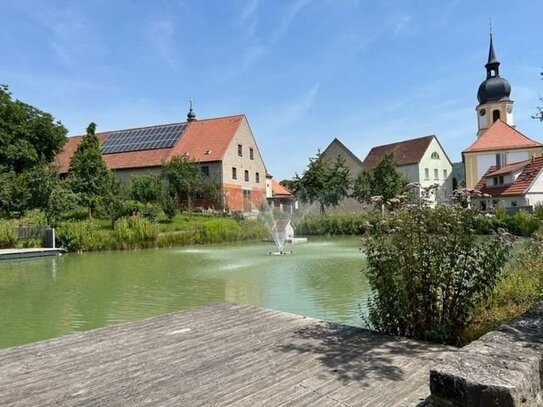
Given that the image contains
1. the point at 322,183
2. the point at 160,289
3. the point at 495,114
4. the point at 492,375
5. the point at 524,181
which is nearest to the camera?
the point at 492,375

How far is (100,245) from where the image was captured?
2370cm

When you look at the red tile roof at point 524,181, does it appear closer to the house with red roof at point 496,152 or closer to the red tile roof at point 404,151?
the house with red roof at point 496,152

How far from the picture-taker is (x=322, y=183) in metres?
39.7

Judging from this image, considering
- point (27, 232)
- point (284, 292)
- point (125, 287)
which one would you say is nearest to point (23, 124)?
point (27, 232)

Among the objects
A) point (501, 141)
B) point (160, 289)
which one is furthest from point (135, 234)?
point (501, 141)

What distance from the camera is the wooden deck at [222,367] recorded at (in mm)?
3562

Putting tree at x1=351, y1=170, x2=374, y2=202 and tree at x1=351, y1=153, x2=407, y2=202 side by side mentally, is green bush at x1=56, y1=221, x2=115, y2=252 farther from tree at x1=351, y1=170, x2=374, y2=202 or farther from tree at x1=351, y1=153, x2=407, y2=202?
tree at x1=351, y1=170, x2=374, y2=202

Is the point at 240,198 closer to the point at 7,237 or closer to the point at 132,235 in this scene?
the point at 132,235

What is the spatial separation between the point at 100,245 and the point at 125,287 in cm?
1275

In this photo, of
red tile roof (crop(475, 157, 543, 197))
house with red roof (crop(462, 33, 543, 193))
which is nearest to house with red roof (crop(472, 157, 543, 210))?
red tile roof (crop(475, 157, 543, 197))

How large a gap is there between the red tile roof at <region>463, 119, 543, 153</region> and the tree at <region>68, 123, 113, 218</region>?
34808mm

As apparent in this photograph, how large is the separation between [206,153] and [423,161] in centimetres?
2543

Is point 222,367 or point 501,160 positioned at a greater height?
point 501,160

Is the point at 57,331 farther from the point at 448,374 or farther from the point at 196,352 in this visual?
the point at 448,374
